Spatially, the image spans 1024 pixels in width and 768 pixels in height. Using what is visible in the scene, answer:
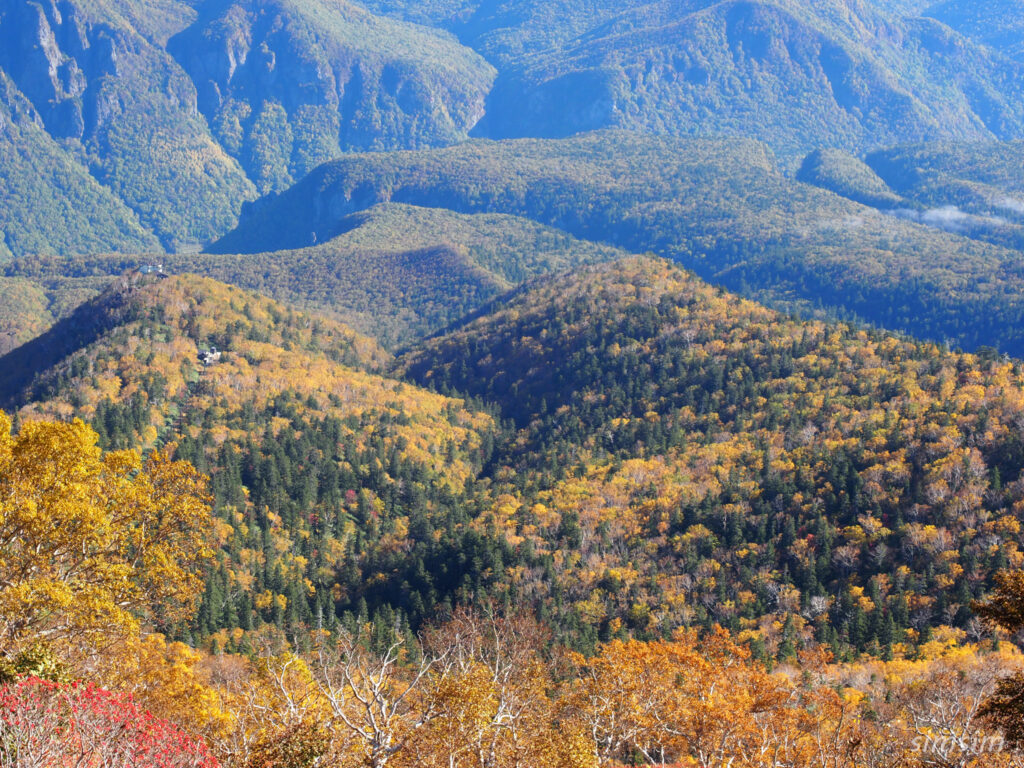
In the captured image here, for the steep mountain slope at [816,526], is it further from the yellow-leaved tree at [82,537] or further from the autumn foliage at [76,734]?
the autumn foliage at [76,734]

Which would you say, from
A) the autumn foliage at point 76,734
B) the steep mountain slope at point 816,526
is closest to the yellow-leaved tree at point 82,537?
the autumn foliage at point 76,734

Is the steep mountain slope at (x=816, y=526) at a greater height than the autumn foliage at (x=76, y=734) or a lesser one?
lesser

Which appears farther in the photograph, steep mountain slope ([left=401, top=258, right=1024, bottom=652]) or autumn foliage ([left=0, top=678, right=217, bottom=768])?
steep mountain slope ([left=401, top=258, right=1024, bottom=652])

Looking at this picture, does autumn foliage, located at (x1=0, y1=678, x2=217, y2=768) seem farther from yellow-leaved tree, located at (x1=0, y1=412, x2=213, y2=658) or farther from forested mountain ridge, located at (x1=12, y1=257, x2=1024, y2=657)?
forested mountain ridge, located at (x1=12, y1=257, x2=1024, y2=657)

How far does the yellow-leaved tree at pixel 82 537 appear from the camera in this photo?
39.7 metres

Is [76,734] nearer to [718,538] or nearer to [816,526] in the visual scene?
[718,538]

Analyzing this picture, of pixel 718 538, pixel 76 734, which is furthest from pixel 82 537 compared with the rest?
pixel 718 538

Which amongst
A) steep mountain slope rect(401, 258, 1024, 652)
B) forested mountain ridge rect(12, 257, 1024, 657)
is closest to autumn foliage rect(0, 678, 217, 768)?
forested mountain ridge rect(12, 257, 1024, 657)

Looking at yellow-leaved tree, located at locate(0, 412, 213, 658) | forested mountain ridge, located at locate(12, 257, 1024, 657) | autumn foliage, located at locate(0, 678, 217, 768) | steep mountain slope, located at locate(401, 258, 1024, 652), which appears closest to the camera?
A: autumn foliage, located at locate(0, 678, 217, 768)

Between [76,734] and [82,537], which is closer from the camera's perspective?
[76,734]

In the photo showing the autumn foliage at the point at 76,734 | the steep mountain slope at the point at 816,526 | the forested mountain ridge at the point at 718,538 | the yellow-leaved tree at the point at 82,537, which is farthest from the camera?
the forested mountain ridge at the point at 718,538

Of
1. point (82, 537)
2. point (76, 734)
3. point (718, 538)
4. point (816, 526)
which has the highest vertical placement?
point (82, 537)

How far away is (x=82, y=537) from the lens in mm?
40938

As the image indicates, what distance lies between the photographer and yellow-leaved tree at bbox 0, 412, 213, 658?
39656mm
